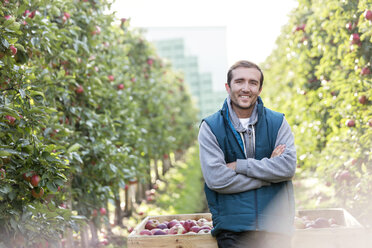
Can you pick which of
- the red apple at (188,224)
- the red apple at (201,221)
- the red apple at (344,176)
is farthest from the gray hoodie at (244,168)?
the red apple at (344,176)

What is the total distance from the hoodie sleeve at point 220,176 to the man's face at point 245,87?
261 millimetres

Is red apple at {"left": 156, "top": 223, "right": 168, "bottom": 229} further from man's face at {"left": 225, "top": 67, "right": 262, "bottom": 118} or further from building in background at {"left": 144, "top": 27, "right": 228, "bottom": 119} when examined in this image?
building in background at {"left": 144, "top": 27, "right": 228, "bottom": 119}

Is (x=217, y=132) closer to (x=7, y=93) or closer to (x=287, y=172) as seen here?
(x=287, y=172)

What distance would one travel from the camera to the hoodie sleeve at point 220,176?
284 cm

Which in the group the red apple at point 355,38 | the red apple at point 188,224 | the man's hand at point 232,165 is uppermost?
the red apple at point 355,38

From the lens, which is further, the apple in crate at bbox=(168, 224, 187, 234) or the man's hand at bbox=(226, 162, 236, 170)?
the apple in crate at bbox=(168, 224, 187, 234)

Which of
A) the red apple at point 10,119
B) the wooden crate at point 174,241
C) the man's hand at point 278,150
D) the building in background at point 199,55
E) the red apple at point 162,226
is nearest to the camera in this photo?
the man's hand at point 278,150

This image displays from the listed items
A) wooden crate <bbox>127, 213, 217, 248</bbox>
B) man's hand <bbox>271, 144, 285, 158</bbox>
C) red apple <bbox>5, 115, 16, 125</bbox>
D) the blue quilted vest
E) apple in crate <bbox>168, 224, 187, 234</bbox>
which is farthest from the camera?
red apple <bbox>5, 115, 16, 125</bbox>

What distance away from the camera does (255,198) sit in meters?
2.85

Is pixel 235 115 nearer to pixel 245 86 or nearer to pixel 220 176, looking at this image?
pixel 245 86

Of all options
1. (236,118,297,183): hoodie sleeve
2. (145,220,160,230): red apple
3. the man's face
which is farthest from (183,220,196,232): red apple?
the man's face

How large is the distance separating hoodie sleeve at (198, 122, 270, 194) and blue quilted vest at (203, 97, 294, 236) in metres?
0.04

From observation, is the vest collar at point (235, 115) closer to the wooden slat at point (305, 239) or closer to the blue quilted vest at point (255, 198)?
the blue quilted vest at point (255, 198)

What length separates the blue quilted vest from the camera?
2.80m
